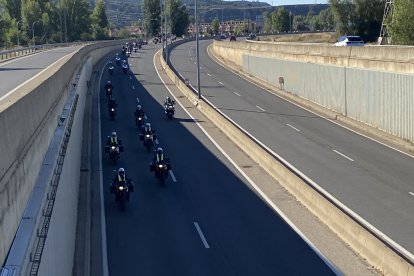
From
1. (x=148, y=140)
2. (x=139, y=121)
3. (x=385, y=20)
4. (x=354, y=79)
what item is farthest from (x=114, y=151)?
(x=385, y=20)

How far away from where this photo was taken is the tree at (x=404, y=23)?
164 feet

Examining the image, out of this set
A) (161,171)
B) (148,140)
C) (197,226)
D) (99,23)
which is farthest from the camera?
(99,23)

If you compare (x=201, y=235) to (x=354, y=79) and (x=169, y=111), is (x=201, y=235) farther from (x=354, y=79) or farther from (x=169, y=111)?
(x=354, y=79)

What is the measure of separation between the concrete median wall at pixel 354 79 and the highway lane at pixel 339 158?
139 centimetres

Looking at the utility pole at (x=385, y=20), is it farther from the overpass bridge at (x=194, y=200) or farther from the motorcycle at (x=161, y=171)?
the motorcycle at (x=161, y=171)

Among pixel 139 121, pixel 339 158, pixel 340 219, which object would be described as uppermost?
pixel 139 121

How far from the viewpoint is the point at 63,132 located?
16.6 metres

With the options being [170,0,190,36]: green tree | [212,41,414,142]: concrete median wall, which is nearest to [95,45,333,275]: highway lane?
[212,41,414,142]: concrete median wall

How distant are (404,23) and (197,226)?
36.3m

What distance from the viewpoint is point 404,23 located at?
165 ft

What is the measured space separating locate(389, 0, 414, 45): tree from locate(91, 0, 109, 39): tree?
347 ft

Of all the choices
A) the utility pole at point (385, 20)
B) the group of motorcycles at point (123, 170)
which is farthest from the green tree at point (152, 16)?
the group of motorcycles at point (123, 170)

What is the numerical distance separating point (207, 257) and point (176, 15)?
142m

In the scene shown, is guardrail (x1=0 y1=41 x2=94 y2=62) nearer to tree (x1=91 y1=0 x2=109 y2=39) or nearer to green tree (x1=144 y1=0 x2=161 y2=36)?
tree (x1=91 y1=0 x2=109 y2=39)
